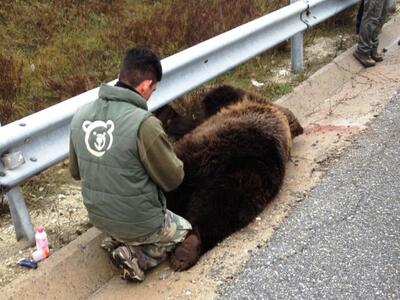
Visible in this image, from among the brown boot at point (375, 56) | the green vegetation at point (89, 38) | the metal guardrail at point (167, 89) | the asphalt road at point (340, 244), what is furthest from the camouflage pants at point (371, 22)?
the asphalt road at point (340, 244)

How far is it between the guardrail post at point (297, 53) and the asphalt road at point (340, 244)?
2.36 m

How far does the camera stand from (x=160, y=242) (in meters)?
3.98

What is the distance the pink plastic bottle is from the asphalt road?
3.86 ft

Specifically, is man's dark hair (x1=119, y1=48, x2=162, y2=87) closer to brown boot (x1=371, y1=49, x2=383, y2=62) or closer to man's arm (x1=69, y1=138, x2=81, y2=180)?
man's arm (x1=69, y1=138, x2=81, y2=180)

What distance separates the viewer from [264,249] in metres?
3.97

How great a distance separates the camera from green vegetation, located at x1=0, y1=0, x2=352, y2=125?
6.43 meters

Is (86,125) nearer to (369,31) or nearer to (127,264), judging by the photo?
(127,264)

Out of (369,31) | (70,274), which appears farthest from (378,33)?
(70,274)

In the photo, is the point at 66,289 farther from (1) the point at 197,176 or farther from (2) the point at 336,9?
(2) the point at 336,9

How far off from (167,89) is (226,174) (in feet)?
3.70

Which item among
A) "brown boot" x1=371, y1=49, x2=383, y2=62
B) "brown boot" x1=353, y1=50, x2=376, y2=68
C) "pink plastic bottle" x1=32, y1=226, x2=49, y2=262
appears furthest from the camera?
"brown boot" x1=371, y1=49, x2=383, y2=62

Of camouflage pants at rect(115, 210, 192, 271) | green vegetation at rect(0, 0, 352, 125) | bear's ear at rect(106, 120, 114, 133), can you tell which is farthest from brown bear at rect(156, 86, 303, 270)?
green vegetation at rect(0, 0, 352, 125)

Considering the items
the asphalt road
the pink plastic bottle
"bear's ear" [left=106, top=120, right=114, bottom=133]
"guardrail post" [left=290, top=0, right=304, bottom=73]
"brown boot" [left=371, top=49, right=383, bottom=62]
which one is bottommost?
"brown boot" [left=371, top=49, right=383, bottom=62]

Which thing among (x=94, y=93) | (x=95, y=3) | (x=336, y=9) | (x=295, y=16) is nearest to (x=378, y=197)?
(x=94, y=93)
